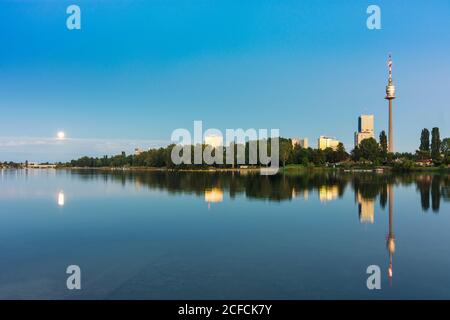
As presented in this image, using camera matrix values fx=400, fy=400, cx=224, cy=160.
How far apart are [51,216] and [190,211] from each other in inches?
245

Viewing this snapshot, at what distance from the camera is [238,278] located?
27.9ft

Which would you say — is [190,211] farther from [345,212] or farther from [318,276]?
[318,276]

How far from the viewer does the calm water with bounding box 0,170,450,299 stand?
7.87m

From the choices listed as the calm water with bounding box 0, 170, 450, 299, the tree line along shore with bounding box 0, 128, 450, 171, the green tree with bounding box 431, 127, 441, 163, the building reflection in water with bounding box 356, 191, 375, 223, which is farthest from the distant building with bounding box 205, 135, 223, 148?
the calm water with bounding box 0, 170, 450, 299

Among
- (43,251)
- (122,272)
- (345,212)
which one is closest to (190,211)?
(345,212)

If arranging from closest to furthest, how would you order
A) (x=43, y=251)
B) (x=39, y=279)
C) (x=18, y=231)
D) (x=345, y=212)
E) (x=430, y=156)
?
(x=39, y=279) → (x=43, y=251) → (x=18, y=231) → (x=345, y=212) → (x=430, y=156)

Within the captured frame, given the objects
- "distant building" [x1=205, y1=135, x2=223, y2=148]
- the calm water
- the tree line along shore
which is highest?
"distant building" [x1=205, y1=135, x2=223, y2=148]

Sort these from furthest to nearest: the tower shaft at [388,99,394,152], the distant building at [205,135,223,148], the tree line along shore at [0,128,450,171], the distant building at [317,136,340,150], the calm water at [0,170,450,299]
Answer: the distant building at [317,136,340,150] → the distant building at [205,135,223,148] → the tower shaft at [388,99,394,152] → the tree line along shore at [0,128,450,171] → the calm water at [0,170,450,299]

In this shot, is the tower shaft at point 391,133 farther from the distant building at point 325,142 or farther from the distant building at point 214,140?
the distant building at point 325,142

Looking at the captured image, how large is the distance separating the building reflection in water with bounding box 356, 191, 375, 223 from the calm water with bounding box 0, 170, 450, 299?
0.10m

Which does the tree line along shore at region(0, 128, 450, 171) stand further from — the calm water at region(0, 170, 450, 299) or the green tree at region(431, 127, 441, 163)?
the calm water at region(0, 170, 450, 299)

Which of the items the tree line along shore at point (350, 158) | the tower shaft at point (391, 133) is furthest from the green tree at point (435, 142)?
the tower shaft at point (391, 133)

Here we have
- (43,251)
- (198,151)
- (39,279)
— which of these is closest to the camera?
(39,279)

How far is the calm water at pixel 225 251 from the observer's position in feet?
25.8
